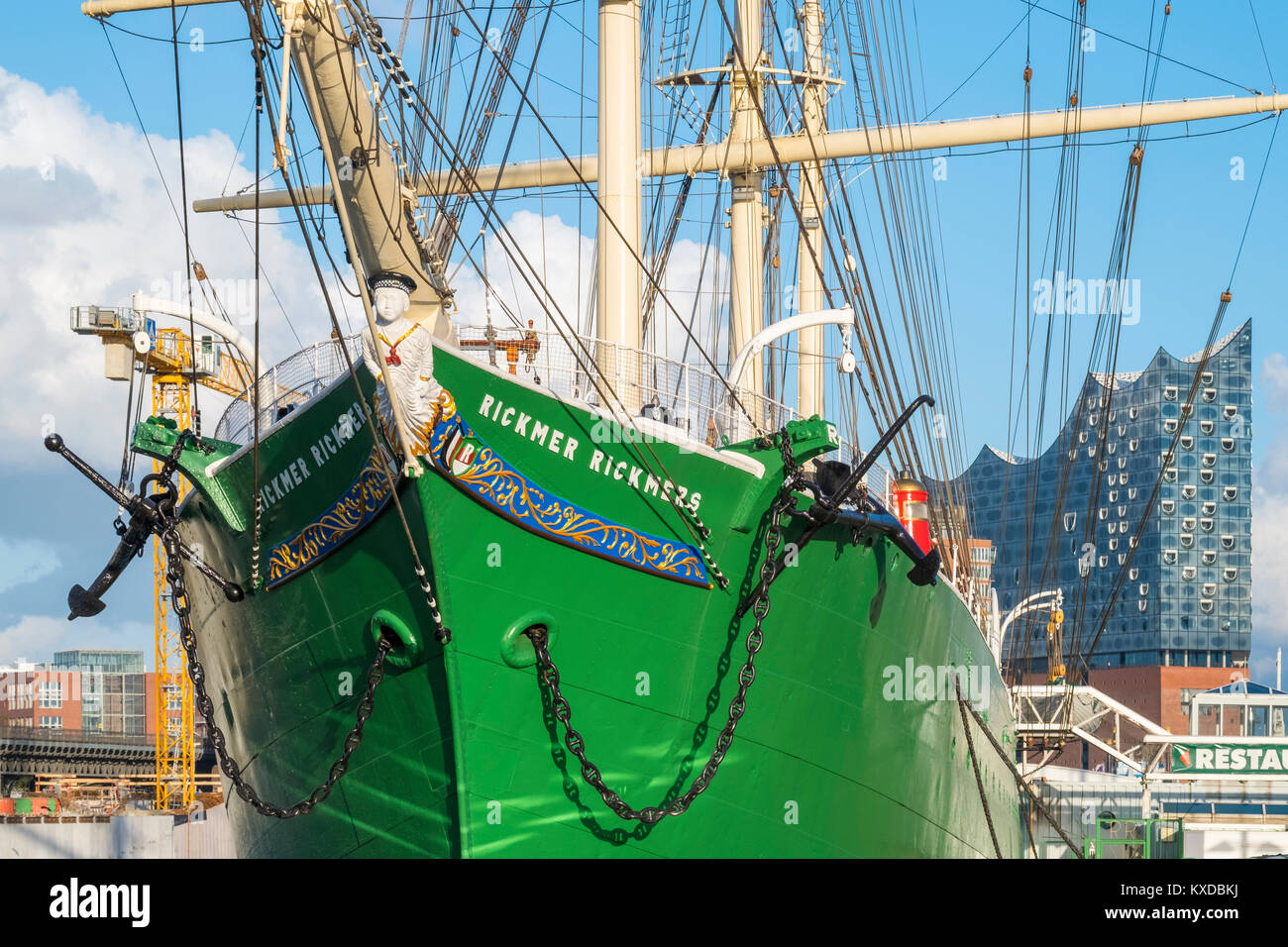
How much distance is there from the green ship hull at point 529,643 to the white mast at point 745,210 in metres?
12.3

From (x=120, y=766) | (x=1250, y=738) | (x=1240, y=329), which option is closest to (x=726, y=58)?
(x=1250, y=738)

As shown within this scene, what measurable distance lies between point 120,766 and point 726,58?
55.8 meters

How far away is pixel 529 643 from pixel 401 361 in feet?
8.05

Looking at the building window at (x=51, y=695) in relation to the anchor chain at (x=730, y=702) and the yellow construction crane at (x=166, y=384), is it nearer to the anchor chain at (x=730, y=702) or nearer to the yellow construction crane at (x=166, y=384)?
the yellow construction crane at (x=166, y=384)

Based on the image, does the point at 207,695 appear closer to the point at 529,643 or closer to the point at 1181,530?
the point at 529,643

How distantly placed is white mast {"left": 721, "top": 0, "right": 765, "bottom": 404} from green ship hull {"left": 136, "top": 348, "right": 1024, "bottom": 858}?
1226 cm

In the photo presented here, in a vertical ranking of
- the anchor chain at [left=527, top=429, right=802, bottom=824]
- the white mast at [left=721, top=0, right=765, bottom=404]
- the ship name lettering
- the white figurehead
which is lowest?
the anchor chain at [left=527, top=429, right=802, bottom=824]

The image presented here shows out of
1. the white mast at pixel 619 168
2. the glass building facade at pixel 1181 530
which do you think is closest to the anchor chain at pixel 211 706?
the white mast at pixel 619 168

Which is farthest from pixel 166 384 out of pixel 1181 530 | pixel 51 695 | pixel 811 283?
pixel 1181 530

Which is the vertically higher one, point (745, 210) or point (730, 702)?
point (745, 210)

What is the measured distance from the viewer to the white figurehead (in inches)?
448

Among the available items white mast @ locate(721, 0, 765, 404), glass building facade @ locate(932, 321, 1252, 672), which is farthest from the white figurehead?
glass building facade @ locate(932, 321, 1252, 672)

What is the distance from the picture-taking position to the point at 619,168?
1638 cm

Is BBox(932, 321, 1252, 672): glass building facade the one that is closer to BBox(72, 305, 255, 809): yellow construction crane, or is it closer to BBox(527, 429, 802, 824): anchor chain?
BBox(72, 305, 255, 809): yellow construction crane
